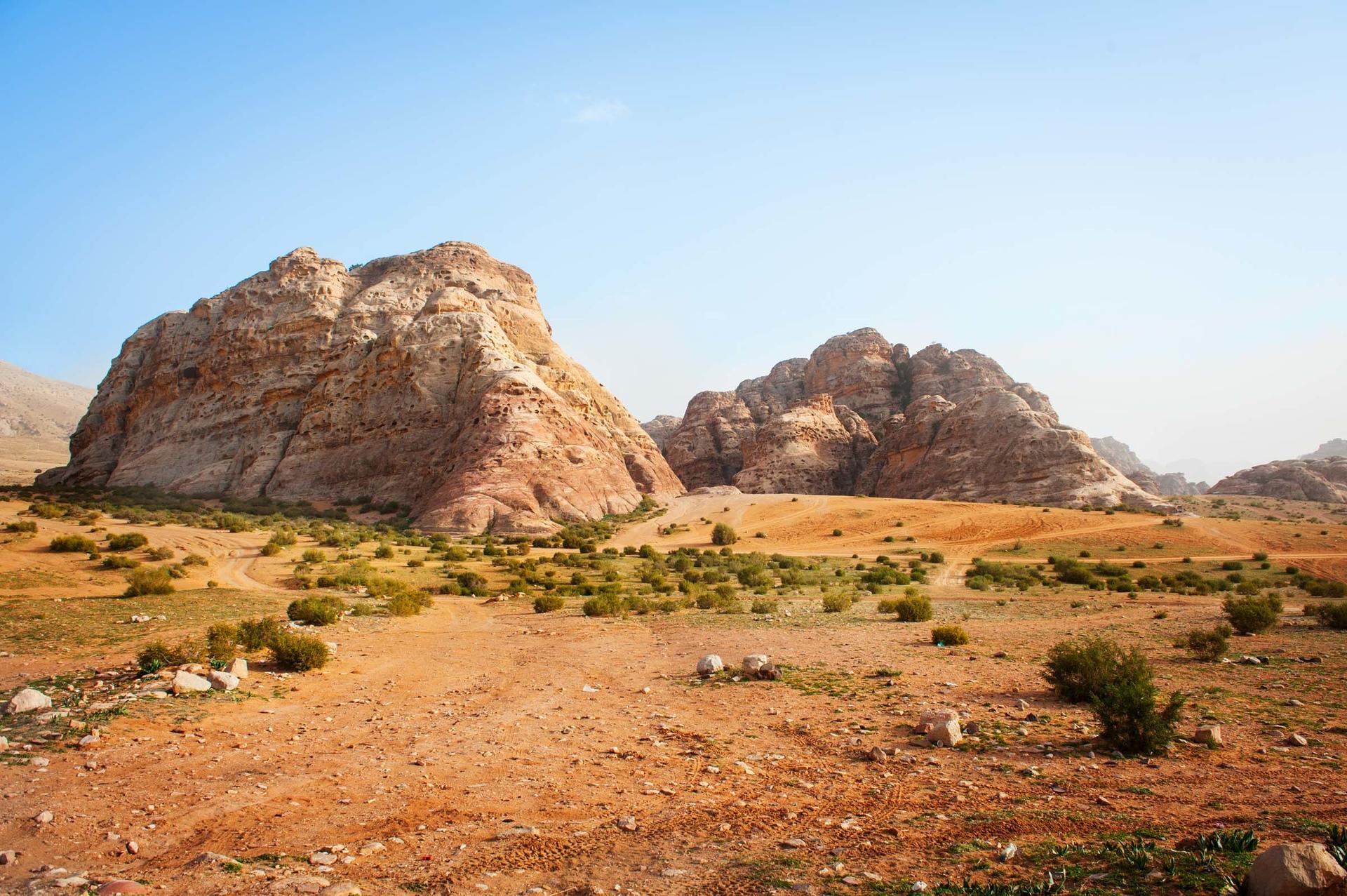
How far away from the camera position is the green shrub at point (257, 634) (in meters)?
11.4

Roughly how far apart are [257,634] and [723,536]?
31800mm

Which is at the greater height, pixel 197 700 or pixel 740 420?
pixel 740 420

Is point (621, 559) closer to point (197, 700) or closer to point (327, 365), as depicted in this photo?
point (197, 700)

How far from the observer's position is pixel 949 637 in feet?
45.4

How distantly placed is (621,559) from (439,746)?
24697 millimetres

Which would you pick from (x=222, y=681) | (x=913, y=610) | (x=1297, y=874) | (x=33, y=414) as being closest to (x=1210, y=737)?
(x=1297, y=874)

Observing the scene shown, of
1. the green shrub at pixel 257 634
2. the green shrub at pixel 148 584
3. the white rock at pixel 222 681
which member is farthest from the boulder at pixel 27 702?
the green shrub at pixel 148 584

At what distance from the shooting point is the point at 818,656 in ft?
42.1

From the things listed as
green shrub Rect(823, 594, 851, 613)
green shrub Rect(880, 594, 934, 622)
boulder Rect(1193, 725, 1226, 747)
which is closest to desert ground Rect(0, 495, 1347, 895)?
boulder Rect(1193, 725, 1226, 747)

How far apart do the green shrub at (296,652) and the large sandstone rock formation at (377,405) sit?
1101 inches

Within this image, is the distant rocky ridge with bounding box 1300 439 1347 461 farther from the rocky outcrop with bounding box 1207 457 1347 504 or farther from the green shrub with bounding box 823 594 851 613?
the green shrub with bounding box 823 594 851 613

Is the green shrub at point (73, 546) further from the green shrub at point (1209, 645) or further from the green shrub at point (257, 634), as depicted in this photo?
the green shrub at point (1209, 645)

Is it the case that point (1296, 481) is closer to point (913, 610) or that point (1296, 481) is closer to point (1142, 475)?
point (1142, 475)

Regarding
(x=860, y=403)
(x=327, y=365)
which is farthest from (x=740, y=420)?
(x=327, y=365)
